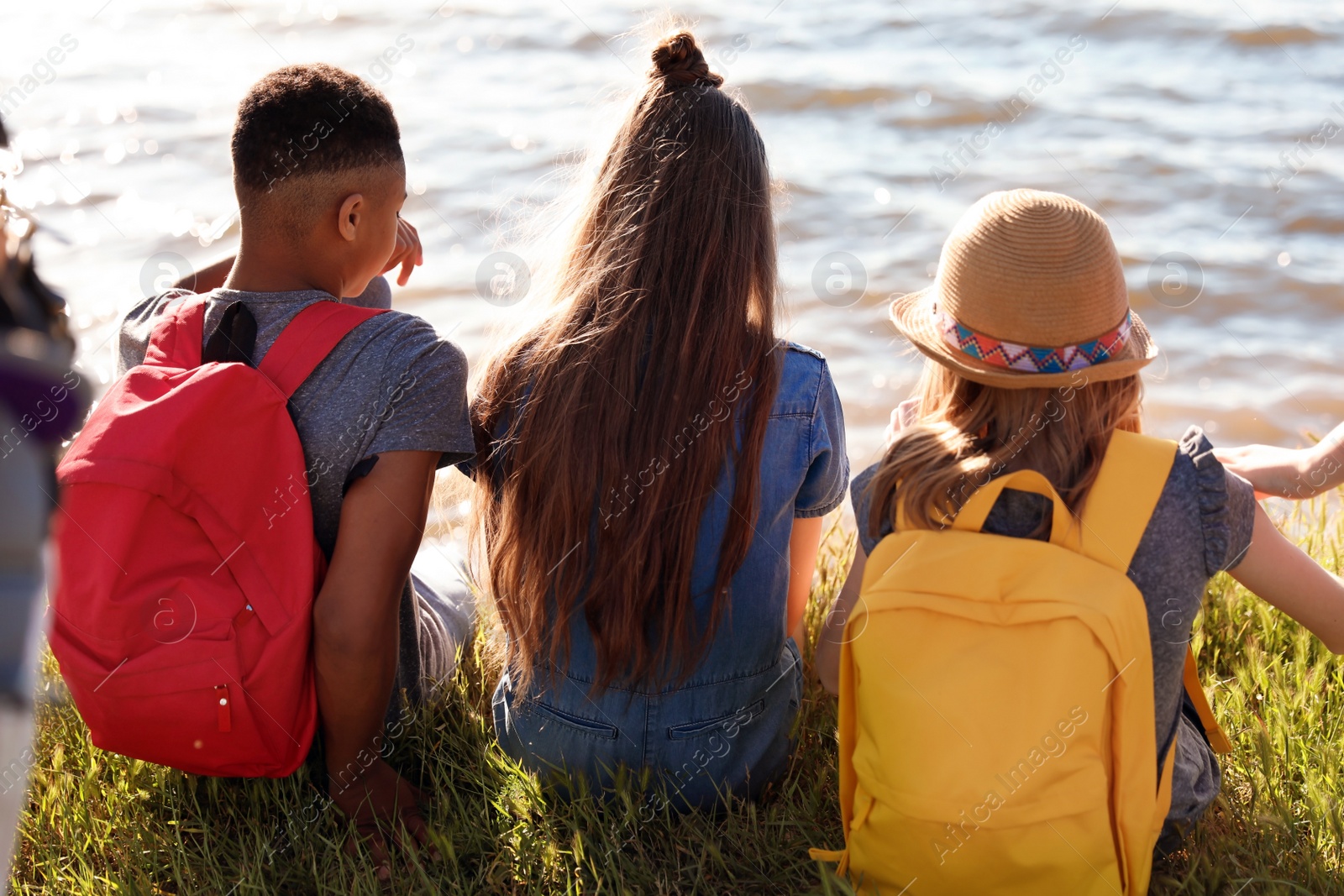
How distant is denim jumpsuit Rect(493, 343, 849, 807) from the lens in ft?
7.00

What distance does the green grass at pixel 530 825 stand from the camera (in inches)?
82.7

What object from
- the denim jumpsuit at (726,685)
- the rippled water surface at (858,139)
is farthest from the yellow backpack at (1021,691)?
the rippled water surface at (858,139)

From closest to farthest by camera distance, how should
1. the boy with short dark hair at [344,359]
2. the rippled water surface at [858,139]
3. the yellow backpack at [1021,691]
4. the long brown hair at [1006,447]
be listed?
1. the yellow backpack at [1021,691]
2. the long brown hair at [1006,447]
3. the boy with short dark hair at [344,359]
4. the rippled water surface at [858,139]

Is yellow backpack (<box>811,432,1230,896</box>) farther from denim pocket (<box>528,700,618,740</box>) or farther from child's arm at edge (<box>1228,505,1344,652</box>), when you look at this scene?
denim pocket (<box>528,700,618,740</box>)

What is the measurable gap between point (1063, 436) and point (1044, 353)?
0.13 meters

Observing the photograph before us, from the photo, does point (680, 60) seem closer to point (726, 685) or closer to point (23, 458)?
point (726, 685)

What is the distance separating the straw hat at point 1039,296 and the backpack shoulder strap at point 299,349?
107 cm

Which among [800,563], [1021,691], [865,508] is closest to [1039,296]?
[865,508]

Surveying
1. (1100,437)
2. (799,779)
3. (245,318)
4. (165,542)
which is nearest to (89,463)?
(165,542)

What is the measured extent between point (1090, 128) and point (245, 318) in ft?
20.0

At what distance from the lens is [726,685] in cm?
224

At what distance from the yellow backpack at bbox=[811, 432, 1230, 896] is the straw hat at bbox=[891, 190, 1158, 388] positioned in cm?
15

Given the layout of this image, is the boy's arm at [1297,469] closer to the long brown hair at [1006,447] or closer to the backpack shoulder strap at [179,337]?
the long brown hair at [1006,447]

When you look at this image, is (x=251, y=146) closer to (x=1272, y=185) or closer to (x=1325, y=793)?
(x=1325, y=793)
